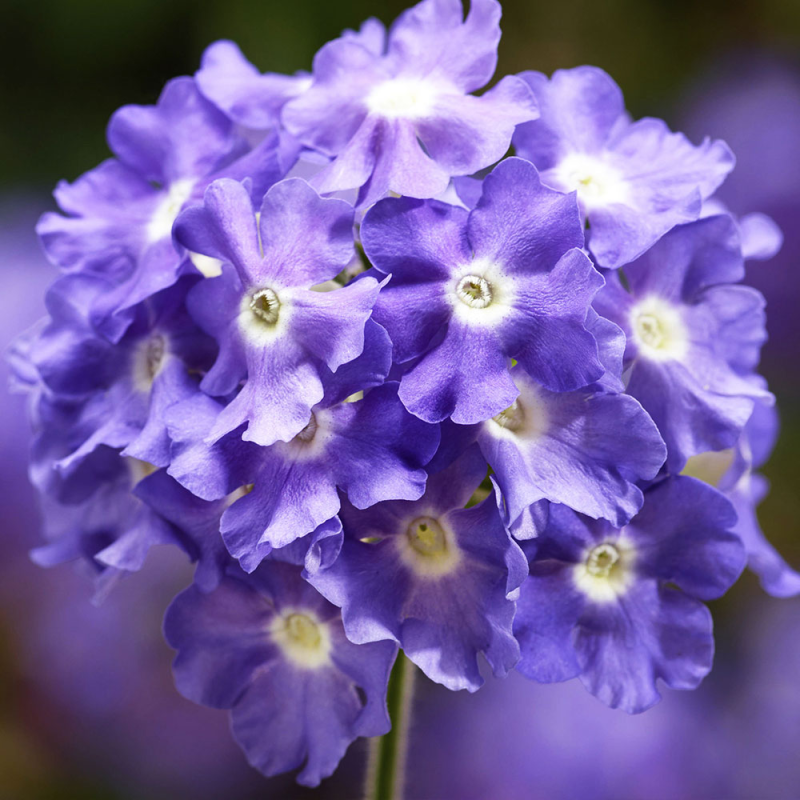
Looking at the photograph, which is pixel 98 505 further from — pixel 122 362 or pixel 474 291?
pixel 474 291

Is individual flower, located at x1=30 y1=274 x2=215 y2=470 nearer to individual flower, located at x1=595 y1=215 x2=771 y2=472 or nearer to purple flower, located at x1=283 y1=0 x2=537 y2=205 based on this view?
purple flower, located at x1=283 y1=0 x2=537 y2=205

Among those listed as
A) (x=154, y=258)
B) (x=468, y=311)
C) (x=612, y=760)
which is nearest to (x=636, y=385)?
(x=468, y=311)

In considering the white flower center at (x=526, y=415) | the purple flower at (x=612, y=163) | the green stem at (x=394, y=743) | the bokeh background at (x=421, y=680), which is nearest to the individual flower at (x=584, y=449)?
the white flower center at (x=526, y=415)

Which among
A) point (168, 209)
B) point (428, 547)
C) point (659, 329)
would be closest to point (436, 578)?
point (428, 547)

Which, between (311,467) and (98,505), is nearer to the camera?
(311,467)

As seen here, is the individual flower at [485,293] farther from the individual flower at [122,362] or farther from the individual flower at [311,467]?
the individual flower at [122,362]
